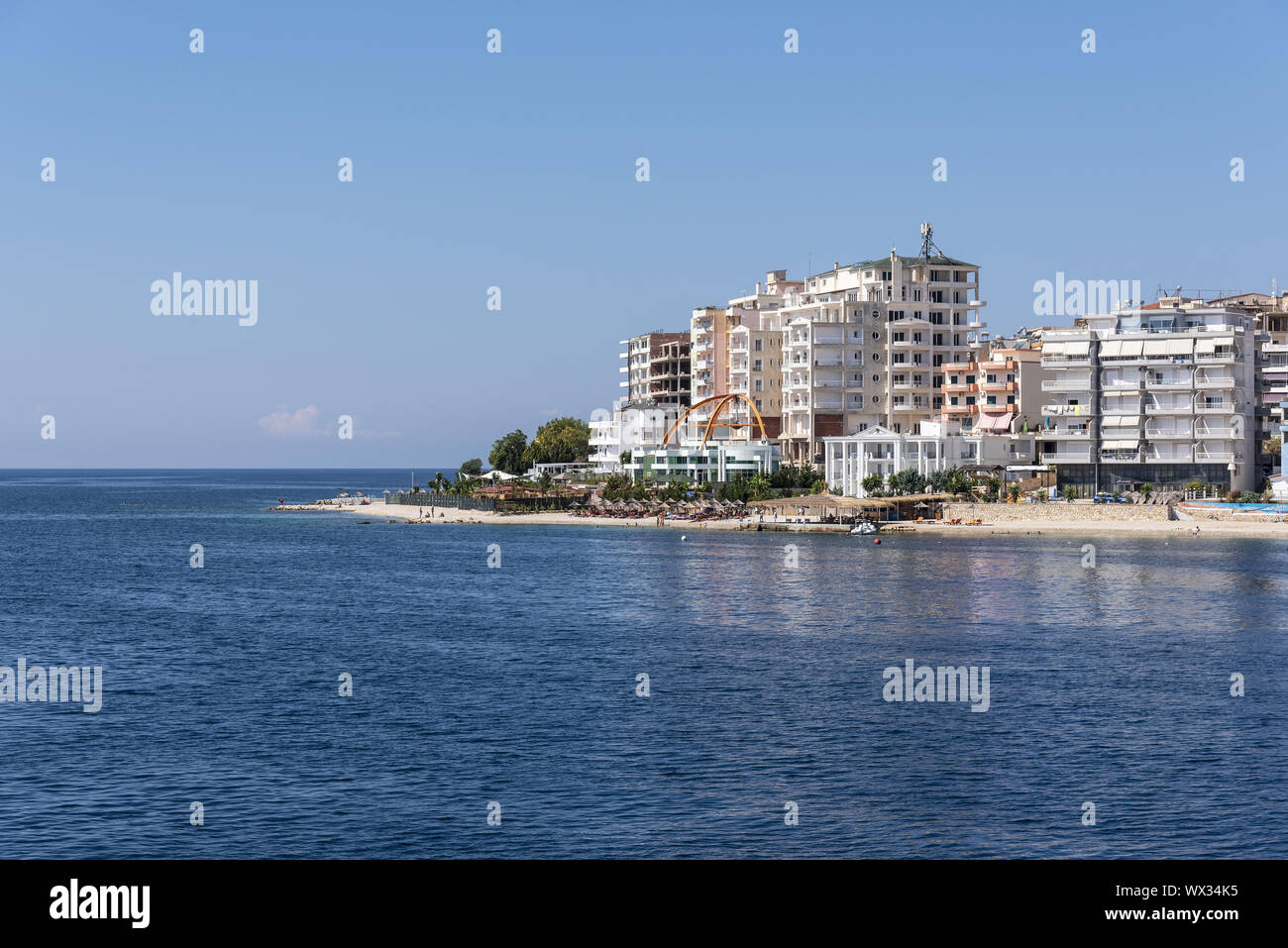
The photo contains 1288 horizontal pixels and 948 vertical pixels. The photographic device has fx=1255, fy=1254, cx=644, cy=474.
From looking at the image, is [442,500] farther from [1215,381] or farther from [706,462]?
[1215,381]

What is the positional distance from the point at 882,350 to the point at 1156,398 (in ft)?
125

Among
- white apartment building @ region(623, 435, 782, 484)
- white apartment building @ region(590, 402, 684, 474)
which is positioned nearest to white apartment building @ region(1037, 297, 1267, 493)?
white apartment building @ region(623, 435, 782, 484)

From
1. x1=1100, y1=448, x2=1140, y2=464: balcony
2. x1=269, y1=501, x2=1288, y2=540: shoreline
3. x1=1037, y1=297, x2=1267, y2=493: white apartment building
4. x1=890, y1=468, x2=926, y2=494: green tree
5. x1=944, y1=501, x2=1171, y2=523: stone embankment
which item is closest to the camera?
x1=269, y1=501, x2=1288, y2=540: shoreline

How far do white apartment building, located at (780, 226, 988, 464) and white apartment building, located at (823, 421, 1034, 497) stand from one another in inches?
532

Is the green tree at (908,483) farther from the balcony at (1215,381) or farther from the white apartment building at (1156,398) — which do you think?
the balcony at (1215,381)

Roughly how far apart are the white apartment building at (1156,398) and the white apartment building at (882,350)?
26501 millimetres

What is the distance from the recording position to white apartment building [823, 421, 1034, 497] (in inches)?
5202

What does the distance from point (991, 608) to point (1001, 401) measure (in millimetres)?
77234

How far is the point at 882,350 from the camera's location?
6004 inches

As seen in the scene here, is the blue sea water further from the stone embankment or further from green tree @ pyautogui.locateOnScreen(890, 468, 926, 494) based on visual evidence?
green tree @ pyautogui.locateOnScreen(890, 468, 926, 494)
